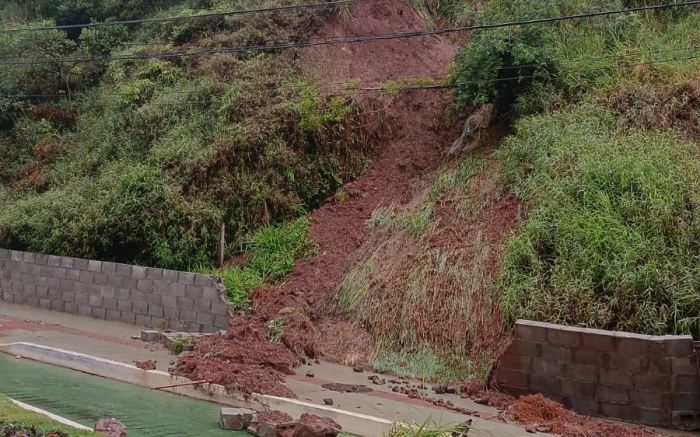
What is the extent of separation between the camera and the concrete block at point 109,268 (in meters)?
15.5

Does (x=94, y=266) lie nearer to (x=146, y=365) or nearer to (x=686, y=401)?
(x=146, y=365)

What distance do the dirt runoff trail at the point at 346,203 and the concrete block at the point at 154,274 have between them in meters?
2.15

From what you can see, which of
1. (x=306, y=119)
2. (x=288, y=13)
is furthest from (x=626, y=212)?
(x=288, y=13)

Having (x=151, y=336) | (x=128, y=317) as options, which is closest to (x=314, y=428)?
(x=151, y=336)

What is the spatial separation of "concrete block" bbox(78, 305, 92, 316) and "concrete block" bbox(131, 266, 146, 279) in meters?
1.77

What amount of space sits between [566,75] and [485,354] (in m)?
6.84

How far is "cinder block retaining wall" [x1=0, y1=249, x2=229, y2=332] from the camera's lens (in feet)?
45.4

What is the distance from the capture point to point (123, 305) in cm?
1536

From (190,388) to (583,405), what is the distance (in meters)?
5.48

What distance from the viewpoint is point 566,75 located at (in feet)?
48.5

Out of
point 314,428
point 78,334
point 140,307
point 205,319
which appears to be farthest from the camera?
point 140,307

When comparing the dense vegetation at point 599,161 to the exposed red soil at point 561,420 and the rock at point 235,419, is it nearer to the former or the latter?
the exposed red soil at point 561,420

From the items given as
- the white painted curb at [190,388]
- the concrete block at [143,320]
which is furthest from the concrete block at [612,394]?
the concrete block at [143,320]

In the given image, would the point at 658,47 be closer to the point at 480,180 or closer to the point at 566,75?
the point at 566,75
